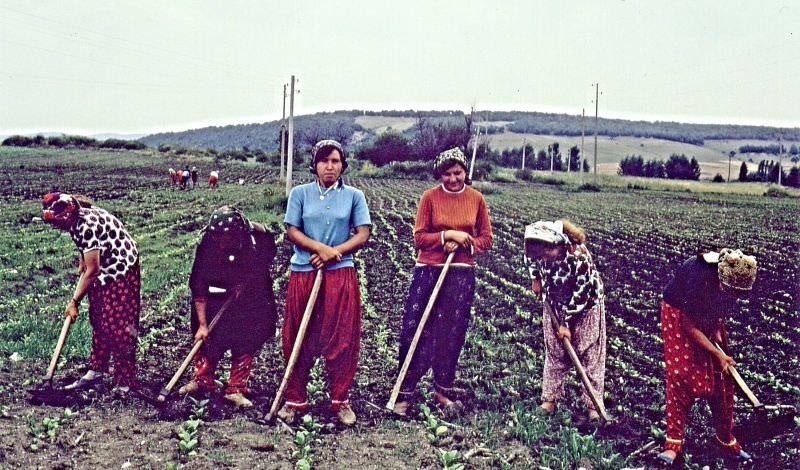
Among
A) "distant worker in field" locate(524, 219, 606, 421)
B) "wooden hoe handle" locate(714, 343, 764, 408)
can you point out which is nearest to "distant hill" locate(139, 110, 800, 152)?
"distant worker in field" locate(524, 219, 606, 421)

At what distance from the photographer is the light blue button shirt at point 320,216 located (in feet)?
15.3

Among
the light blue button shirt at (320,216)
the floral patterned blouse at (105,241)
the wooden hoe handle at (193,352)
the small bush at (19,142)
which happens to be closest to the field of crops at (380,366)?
the wooden hoe handle at (193,352)

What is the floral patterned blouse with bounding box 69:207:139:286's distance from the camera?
4875 mm

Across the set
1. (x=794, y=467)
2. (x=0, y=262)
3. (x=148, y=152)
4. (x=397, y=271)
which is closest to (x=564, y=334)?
(x=794, y=467)

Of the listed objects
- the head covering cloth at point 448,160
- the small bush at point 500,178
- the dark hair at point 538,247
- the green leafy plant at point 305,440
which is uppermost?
the head covering cloth at point 448,160

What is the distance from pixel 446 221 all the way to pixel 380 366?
1661 mm

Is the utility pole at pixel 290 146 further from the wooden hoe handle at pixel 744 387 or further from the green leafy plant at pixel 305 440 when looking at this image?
the wooden hoe handle at pixel 744 387

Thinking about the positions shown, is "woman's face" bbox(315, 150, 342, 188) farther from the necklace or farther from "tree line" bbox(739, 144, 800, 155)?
"tree line" bbox(739, 144, 800, 155)

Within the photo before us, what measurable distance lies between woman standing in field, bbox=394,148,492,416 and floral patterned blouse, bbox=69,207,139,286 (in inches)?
78.7

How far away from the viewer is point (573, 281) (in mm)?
4633

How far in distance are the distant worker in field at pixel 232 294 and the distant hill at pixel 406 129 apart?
1525cm

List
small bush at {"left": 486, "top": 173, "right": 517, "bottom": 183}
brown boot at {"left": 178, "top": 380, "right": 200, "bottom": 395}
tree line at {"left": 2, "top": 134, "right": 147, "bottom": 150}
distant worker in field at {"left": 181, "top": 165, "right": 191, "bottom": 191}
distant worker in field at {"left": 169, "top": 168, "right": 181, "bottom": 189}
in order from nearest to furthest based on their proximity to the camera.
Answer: brown boot at {"left": 178, "top": 380, "right": 200, "bottom": 395}, tree line at {"left": 2, "top": 134, "right": 147, "bottom": 150}, distant worker in field at {"left": 169, "top": 168, "right": 181, "bottom": 189}, distant worker in field at {"left": 181, "top": 165, "right": 191, "bottom": 191}, small bush at {"left": 486, "top": 173, "right": 517, "bottom": 183}

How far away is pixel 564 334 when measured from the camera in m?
4.67

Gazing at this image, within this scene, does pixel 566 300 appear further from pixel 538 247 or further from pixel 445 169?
pixel 445 169
